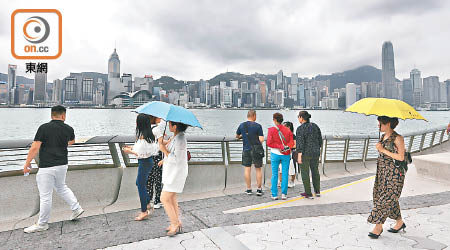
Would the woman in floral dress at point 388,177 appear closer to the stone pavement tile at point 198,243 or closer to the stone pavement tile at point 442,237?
the stone pavement tile at point 442,237

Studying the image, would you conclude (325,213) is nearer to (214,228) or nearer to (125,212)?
(214,228)

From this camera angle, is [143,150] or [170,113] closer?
[170,113]

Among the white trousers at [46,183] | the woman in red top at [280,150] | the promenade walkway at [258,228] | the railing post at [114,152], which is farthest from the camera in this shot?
the woman in red top at [280,150]

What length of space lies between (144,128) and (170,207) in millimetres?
1342

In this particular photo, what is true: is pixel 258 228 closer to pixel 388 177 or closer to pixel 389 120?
pixel 388 177

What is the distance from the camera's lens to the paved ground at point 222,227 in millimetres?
3559

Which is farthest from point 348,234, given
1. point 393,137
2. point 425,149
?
point 425,149

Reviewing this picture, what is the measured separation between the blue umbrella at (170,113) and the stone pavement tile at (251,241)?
5.45 ft

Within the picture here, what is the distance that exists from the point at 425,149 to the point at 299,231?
487 inches

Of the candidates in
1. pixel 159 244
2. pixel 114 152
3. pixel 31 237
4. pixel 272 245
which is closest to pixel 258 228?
pixel 272 245

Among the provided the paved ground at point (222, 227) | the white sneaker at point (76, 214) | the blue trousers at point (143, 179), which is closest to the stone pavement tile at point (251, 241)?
the paved ground at point (222, 227)

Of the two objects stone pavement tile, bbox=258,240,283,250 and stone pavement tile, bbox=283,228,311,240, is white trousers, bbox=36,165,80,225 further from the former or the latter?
stone pavement tile, bbox=283,228,311,240

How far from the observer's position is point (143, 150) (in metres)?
4.33

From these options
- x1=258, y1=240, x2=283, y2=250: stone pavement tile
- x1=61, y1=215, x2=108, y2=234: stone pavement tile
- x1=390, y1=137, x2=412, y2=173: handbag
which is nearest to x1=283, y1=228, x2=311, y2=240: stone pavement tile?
x1=258, y1=240, x2=283, y2=250: stone pavement tile
